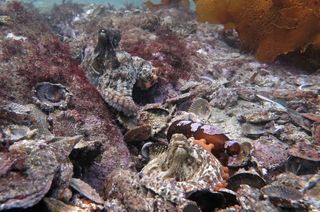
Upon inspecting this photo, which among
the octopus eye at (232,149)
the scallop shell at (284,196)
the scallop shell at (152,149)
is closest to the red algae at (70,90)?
the scallop shell at (152,149)

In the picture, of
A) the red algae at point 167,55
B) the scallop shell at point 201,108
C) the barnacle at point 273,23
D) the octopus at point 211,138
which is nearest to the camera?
the octopus at point 211,138

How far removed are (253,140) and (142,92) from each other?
230cm

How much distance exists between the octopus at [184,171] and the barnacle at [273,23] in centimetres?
534

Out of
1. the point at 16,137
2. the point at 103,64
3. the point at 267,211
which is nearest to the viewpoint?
the point at 267,211

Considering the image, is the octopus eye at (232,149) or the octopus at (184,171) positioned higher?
the octopus eye at (232,149)

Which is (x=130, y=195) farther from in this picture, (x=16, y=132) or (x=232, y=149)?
(x=232, y=149)

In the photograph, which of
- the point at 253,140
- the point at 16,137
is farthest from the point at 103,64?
the point at 253,140

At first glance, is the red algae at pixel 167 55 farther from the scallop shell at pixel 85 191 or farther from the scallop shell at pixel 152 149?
the scallop shell at pixel 85 191

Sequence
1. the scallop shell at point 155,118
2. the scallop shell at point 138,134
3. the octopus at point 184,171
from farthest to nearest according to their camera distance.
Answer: the scallop shell at point 155,118
the scallop shell at point 138,134
the octopus at point 184,171

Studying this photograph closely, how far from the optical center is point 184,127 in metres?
4.41

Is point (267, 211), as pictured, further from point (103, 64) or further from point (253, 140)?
point (103, 64)

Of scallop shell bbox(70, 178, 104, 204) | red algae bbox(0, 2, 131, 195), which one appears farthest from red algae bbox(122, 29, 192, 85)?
scallop shell bbox(70, 178, 104, 204)

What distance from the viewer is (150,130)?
14.4 ft

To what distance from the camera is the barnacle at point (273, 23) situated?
784 centimetres
